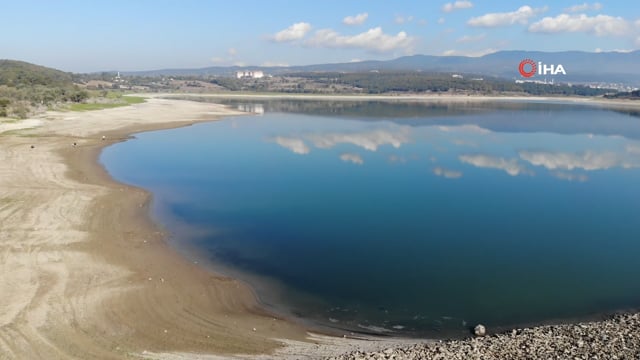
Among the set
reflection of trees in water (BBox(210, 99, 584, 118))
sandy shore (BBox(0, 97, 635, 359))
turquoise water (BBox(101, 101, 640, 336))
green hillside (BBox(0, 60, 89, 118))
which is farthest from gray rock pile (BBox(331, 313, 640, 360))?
reflection of trees in water (BBox(210, 99, 584, 118))

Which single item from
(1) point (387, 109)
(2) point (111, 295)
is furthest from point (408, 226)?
(1) point (387, 109)

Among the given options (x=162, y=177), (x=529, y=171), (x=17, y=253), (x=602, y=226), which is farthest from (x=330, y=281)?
(x=529, y=171)

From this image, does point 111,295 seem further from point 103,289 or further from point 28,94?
point 28,94

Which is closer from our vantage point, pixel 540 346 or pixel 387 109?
pixel 540 346

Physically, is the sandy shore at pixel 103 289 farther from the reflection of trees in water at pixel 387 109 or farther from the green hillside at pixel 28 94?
the reflection of trees in water at pixel 387 109

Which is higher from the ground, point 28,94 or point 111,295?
point 28,94

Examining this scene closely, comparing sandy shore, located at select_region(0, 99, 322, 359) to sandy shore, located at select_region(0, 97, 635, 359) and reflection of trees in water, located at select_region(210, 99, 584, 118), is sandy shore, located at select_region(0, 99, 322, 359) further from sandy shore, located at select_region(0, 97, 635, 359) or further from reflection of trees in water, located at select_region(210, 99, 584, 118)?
reflection of trees in water, located at select_region(210, 99, 584, 118)

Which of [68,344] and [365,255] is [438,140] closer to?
[365,255]
